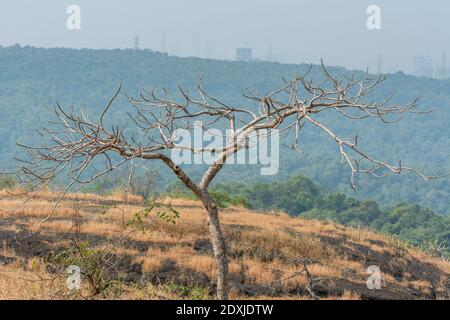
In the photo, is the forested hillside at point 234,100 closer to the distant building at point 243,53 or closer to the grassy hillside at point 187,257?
the distant building at point 243,53

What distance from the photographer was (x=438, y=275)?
17.1 metres

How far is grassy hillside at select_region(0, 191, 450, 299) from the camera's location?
10625 millimetres

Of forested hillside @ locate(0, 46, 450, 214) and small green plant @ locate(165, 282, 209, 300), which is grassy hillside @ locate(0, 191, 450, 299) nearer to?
small green plant @ locate(165, 282, 209, 300)

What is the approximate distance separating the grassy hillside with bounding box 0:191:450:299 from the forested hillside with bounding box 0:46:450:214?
6382 cm

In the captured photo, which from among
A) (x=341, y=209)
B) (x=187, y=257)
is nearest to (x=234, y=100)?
(x=341, y=209)

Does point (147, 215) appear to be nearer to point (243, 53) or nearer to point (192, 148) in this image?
point (192, 148)

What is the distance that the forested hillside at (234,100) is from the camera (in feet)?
324

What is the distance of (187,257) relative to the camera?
559 inches

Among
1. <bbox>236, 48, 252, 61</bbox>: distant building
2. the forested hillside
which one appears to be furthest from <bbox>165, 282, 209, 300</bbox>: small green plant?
<bbox>236, 48, 252, 61</bbox>: distant building

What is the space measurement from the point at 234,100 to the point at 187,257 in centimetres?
13112

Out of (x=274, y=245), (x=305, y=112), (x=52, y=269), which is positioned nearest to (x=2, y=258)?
(x=52, y=269)
